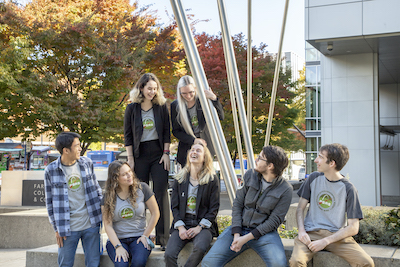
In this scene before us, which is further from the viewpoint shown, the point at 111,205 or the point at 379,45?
the point at 379,45

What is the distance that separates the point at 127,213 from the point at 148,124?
0.95 meters

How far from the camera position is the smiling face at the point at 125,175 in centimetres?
407

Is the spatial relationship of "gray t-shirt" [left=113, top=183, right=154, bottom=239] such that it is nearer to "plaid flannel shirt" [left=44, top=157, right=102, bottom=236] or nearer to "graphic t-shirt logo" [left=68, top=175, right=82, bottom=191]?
"plaid flannel shirt" [left=44, top=157, right=102, bottom=236]

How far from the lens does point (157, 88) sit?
4.50 meters

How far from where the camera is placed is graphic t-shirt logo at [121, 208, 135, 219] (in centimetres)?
409

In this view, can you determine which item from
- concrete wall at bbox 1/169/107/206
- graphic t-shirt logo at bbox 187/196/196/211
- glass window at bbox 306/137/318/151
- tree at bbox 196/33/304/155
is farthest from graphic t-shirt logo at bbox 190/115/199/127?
tree at bbox 196/33/304/155

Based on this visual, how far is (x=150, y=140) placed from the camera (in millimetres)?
4434

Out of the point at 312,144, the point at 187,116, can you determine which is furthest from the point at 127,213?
the point at 312,144

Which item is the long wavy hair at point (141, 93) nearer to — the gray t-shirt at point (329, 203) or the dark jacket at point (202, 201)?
the dark jacket at point (202, 201)

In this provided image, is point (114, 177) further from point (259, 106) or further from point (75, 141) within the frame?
point (259, 106)

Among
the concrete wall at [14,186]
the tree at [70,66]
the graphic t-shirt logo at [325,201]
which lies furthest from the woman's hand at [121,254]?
the tree at [70,66]

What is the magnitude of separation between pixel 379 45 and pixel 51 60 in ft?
29.4

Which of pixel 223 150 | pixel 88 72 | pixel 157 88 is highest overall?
pixel 88 72

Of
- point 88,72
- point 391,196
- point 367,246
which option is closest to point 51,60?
point 88,72
